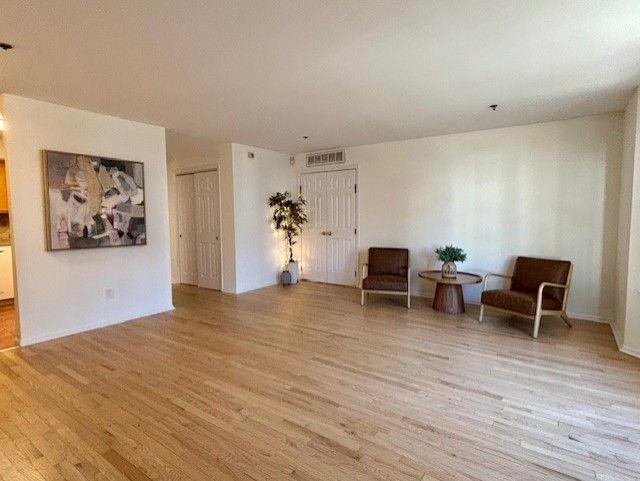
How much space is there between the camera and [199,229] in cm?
632

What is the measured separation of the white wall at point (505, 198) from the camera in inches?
163

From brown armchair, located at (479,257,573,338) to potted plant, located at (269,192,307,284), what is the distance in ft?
11.6

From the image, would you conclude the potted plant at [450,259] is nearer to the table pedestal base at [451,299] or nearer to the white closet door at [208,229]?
the table pedestal base at [451,299]

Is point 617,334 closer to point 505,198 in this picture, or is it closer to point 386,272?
point 505,198

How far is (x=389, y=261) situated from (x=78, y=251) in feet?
13.6

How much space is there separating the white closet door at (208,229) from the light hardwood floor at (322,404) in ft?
7.47

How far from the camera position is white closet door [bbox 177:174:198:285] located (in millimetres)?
6430

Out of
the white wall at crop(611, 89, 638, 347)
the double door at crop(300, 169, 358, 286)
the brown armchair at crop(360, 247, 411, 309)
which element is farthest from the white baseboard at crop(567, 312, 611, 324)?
the double door at crop(300, 169, 358, 286)

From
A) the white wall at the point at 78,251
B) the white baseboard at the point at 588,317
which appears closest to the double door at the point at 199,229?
the white wall at the point at 78,251

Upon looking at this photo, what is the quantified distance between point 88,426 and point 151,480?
2.46 feet

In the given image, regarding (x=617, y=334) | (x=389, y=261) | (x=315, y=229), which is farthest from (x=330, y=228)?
(x=617, y=334)

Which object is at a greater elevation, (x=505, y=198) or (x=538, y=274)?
(x=505, y=198)

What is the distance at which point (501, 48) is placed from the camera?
7.95 feet

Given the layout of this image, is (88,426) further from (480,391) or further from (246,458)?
(480,391)
